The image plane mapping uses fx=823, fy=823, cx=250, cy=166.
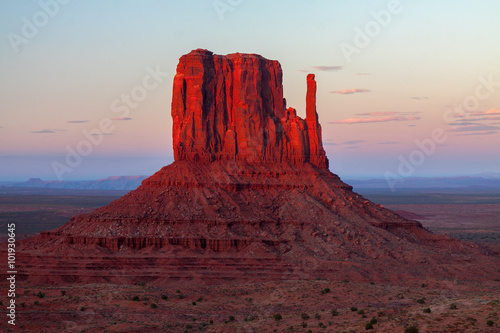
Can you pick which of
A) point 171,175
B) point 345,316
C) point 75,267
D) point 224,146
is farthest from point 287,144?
point 345,316

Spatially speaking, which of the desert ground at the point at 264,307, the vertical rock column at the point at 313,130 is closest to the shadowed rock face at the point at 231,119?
the vertical rock column at the point at 313,130

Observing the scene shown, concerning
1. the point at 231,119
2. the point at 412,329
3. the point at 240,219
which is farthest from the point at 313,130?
the point at 412,329

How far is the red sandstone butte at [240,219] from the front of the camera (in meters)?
79.9

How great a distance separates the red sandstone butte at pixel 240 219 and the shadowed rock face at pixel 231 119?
0.42ft

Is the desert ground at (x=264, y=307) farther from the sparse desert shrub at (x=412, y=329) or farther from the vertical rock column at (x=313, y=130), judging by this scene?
the vertical rock column at (x=313, y=130)

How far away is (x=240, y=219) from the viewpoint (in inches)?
3428

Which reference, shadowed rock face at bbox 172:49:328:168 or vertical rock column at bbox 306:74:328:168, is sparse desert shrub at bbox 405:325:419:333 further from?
vertical rock column at bbox 306:74:328:168

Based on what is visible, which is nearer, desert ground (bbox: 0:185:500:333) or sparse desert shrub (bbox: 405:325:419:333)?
sparse desert shrub (bbox: 405:325:419:333)

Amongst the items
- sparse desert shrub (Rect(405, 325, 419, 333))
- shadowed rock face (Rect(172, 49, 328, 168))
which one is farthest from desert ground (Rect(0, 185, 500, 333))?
shadowed rock face (Rect(172, 49, 328, 168))

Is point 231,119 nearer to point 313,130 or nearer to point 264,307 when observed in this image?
point 313,130

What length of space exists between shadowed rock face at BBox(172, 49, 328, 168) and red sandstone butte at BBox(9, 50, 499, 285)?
129 millimetres

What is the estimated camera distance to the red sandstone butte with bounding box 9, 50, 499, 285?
79.9 meters

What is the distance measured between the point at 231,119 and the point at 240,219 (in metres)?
15.5

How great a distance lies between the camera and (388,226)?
297 feet
